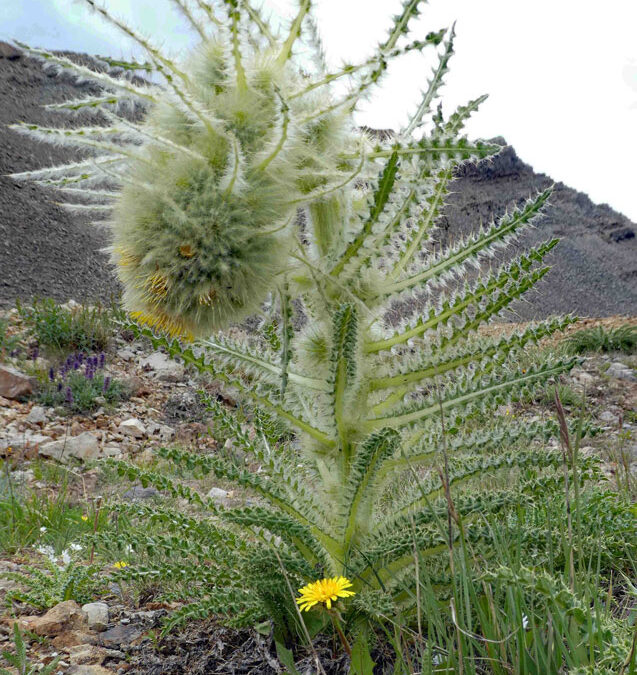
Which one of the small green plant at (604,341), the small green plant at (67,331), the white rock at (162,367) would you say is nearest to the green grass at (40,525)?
the white rock at (162,367)

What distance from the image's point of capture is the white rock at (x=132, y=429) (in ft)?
17.4

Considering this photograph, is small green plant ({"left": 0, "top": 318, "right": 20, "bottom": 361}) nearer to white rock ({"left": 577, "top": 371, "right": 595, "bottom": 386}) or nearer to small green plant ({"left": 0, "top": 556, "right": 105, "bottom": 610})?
small green plant ({"left": 0, "top": 556, "right": 105, "bottom": 610})

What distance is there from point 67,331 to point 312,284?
644 cm

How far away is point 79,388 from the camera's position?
18.6 feet

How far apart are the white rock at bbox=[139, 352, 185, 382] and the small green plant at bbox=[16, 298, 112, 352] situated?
24.2 inches

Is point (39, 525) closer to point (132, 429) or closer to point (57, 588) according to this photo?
point (57, 588)

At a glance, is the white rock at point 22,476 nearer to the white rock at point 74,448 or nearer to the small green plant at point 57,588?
the white rock at point 74,448

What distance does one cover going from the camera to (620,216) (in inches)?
851

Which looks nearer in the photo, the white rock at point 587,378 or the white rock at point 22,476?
the white rock at point 22,476

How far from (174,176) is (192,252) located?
0.16m

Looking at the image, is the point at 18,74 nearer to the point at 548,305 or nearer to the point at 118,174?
the point at 548,305

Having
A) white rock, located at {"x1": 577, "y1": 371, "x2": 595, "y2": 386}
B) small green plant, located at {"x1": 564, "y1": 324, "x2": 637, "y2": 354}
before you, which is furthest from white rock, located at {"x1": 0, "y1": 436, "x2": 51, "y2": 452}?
small green plant, located at {"x1": 564, "y1": 324, "x2": 637, "y2": 354}

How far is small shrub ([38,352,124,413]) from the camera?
5629 mm

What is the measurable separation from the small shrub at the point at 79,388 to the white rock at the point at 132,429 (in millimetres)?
530
